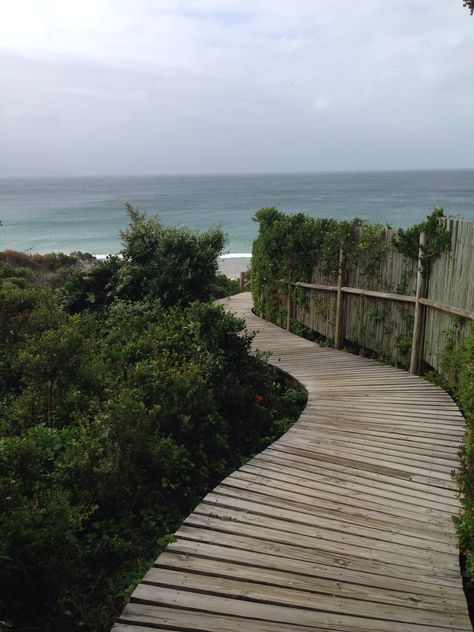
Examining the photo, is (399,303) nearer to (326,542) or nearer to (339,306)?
(339,306)

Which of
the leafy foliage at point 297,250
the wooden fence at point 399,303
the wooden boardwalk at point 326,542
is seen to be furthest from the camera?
the leafy foliage at point 297,250

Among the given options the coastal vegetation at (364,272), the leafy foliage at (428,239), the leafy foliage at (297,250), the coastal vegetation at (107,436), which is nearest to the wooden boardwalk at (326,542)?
the coastal vegetation at (364,272)

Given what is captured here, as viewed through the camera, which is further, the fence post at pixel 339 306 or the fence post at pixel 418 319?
the fence post at pixel 339 306

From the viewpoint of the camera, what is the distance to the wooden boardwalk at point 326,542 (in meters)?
3.51

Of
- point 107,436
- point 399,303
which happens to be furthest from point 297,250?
point 107,436

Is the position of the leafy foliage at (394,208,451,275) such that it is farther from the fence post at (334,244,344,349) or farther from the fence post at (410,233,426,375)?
the fence post at (334,244,344,349)

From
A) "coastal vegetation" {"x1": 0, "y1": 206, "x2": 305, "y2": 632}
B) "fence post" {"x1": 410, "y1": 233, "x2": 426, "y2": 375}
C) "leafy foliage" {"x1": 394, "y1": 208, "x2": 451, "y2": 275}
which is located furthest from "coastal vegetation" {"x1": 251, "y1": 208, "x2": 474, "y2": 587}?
"coastal vegetation" {"x1": 0, "y1": 206, "x2": 305, "y2": 632}

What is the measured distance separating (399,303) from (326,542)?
604 centimetres

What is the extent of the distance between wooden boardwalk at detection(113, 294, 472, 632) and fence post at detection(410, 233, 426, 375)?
90.4 inches

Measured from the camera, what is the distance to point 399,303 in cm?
973

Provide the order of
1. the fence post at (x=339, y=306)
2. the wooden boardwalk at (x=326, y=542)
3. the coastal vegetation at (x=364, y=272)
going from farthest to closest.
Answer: the fence post at (x=339, y=306) < the coastal vegetation at (x=364, y=272) < the wooden boardwalk at (x=326, y=542)

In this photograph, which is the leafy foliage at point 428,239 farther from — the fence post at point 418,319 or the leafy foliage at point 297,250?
the leafy foliage at point 297,250

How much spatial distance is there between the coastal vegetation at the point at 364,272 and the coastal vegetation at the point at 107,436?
7.21 feet

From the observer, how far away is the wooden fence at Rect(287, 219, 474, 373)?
8.06 m
